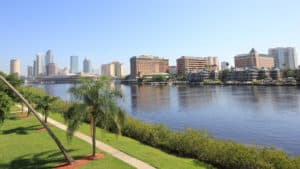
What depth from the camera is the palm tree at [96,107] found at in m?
14.5

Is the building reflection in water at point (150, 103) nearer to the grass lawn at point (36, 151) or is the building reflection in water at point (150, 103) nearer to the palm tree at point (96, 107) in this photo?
the grass lawn at point (36, 151)

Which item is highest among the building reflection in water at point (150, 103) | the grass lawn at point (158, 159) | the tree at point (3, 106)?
the tree at point (3, 106)

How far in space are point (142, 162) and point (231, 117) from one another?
30626mm

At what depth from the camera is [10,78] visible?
47.0 metres

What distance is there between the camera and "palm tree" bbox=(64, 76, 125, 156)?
14.5 m

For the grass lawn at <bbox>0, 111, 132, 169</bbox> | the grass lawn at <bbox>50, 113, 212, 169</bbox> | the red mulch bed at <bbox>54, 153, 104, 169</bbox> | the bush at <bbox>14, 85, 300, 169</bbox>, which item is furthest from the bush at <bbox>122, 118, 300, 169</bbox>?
the red mulch bed at <bbox>54, 153, 104, 169</bbox>

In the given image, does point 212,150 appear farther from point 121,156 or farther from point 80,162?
point 80,162

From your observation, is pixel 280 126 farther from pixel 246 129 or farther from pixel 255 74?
pixel 255 74

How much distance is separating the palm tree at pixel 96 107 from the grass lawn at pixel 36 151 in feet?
5.64

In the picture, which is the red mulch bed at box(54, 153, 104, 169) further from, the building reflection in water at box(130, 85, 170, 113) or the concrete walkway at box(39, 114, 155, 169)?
the building reflection in water at box(130, 85, 170, 113)

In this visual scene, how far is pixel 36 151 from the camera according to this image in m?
16.8

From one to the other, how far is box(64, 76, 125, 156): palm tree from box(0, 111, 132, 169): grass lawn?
1.72 meters

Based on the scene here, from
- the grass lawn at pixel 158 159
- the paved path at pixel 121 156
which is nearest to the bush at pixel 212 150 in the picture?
the grass lawn at pixel 158 159

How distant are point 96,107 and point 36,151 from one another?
5711 millimetres
